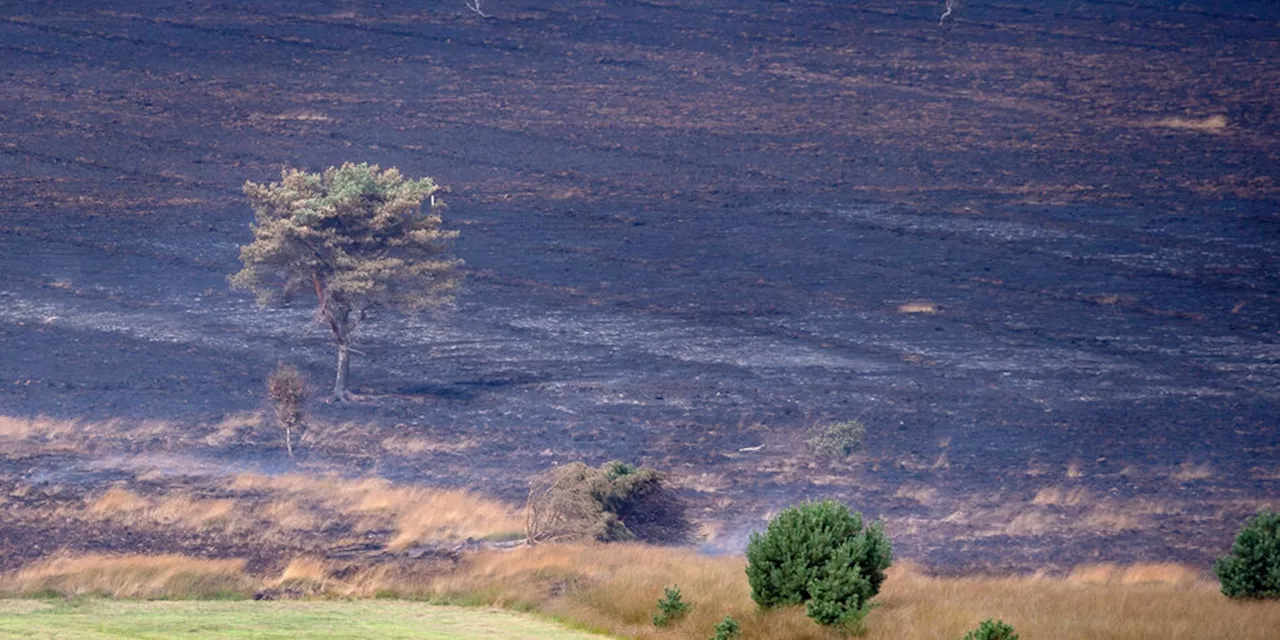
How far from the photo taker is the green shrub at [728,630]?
14852 mm

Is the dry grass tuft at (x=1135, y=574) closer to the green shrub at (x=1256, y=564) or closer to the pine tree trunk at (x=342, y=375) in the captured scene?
the green shrub at (x=1256, y=564)

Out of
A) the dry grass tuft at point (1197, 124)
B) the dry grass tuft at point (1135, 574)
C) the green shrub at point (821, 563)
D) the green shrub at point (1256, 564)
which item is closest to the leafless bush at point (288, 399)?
the dry grass tuft at point (1135, 574)

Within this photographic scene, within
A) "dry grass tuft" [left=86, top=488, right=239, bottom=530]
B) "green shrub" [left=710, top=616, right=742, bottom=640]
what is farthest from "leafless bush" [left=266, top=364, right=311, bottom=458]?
"green shrub" [left=710, top=616, right=742, bottom=640]

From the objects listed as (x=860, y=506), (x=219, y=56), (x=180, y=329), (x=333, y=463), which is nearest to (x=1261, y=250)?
(x=860, y=506)

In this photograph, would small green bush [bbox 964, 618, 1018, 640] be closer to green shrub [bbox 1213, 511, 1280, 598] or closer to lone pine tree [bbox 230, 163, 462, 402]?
green shrub [bbox 1213, 511, 1280, 598]

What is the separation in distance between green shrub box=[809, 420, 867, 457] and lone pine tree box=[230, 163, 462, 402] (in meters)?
10.3

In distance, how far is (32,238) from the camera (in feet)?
153

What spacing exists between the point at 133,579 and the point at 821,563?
994 cm

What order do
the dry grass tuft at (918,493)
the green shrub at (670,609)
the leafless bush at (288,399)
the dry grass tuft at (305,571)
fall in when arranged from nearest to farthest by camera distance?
the green shrub at (670,609) → the dry grass tuft at (305,571) → the dry grass tuft at (918,493) → the leafless bush at (288,399)

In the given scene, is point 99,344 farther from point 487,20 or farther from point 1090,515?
point 1090,515

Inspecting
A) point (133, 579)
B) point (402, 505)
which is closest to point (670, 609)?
point (133, 579)

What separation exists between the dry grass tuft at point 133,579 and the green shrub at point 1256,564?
13.2m

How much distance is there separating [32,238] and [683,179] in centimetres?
2231

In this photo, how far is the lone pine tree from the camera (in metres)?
34.9
